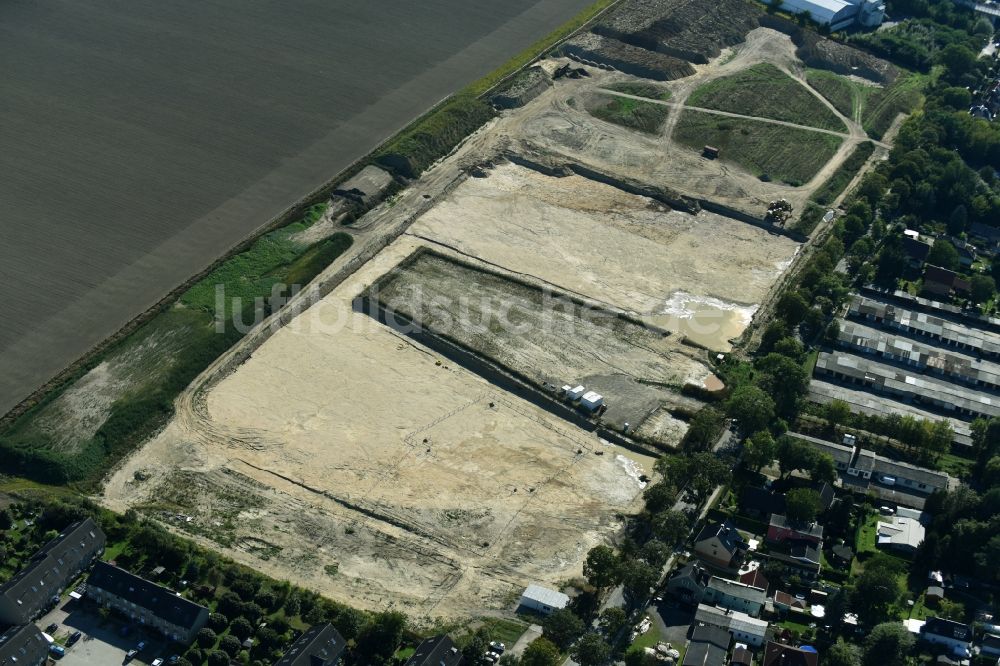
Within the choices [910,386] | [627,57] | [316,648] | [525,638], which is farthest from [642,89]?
[316,648]

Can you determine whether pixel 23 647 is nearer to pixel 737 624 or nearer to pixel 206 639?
pixel 206 639

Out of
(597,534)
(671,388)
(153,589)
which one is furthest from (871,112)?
(153,589)

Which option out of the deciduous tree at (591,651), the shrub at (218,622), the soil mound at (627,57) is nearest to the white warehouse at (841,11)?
the soil mound at (627,57)

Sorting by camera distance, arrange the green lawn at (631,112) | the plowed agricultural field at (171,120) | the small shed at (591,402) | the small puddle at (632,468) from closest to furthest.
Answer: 1. the small puddle at (632,468)
2. the small shed at (591,402)
3. the plowed agricultural field at (171,120)
4. the green lawn at (631,112)

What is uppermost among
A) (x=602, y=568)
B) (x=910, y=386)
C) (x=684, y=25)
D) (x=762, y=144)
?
(x=684, y=25)

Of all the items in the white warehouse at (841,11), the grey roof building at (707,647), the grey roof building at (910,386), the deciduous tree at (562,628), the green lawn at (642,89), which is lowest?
the deciduous tree at (562,628)

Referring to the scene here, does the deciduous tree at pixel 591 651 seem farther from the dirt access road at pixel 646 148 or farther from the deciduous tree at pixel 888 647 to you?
the dirt access road at pixel 646 148

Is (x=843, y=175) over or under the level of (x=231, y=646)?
over

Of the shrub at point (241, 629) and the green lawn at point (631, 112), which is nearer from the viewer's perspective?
the shrub at point (241, 629)
